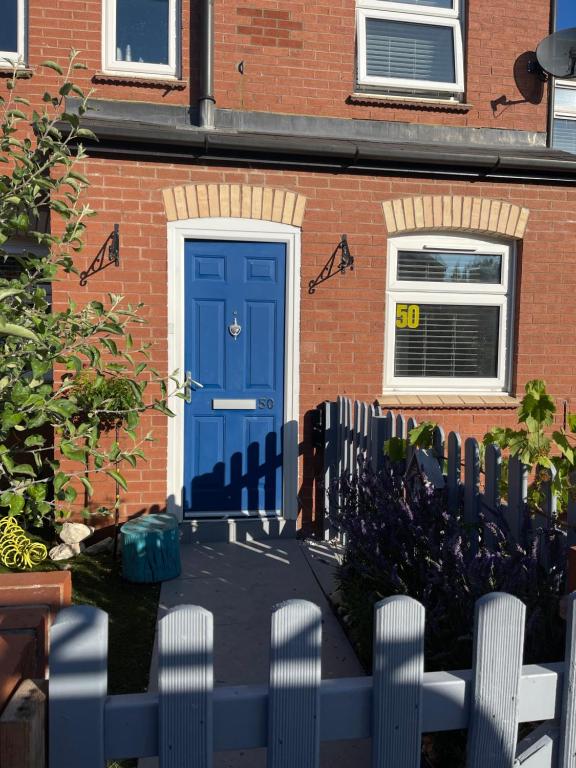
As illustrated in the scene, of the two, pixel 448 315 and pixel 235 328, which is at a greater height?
pixel 448 315

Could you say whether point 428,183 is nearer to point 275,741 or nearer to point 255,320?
point 255,320

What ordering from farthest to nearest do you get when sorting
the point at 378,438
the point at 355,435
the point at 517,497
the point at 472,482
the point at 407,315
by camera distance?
the point at 407,315 < the point at 355,435 < the point at 378,438 < the point at 472,482 < the point at 517,497

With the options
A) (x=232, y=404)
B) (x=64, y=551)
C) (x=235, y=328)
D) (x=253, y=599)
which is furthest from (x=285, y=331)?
(x=64, y=551)

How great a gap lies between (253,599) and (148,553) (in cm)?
80

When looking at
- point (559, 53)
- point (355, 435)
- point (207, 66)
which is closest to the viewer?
point (355, 435)

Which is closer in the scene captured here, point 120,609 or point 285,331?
point 120,609

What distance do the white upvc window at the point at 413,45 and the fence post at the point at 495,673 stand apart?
5.30 meters

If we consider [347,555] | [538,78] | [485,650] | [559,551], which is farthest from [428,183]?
[485,650]

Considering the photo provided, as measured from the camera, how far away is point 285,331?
559cm

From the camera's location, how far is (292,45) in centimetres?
559

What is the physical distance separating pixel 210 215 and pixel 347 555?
3.01 m

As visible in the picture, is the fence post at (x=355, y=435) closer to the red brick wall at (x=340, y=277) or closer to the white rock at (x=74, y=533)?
the red brick wall at (x=340, y=277)

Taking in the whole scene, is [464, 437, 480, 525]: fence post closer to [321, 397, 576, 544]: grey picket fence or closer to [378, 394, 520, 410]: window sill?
[321, 397, 576, 544]: grey picket fence

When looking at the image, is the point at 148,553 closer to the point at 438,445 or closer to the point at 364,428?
the point at 364,428
